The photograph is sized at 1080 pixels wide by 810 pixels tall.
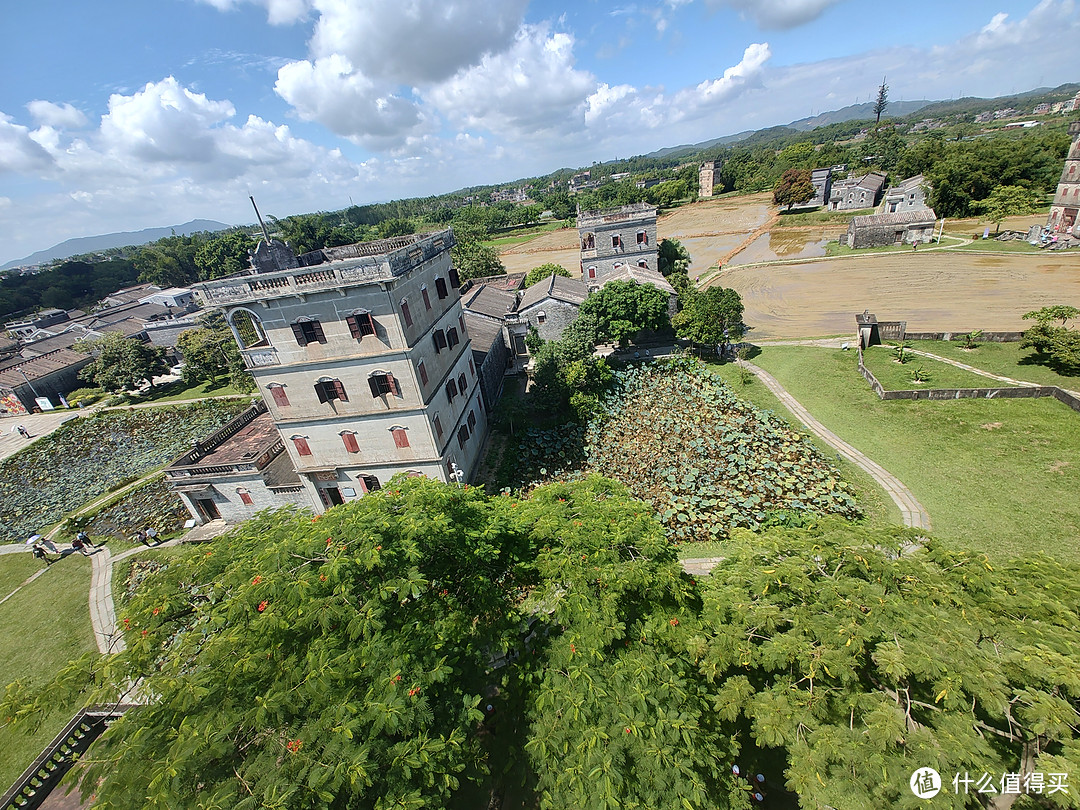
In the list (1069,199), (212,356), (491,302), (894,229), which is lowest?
(894,229)

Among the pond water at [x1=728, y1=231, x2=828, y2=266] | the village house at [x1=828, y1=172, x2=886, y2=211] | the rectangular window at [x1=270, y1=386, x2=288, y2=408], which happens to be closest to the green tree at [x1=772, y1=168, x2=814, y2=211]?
the village house at [x1=828, y1=172, x2=886, y2=211]

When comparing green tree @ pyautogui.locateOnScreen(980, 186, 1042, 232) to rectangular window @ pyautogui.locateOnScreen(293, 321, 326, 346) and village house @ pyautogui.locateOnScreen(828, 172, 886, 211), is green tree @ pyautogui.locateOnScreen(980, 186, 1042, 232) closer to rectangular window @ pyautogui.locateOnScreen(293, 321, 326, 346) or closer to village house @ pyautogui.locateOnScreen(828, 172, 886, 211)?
village house @ pyautogui.locateOnScreen(828, 172, 886, 211)

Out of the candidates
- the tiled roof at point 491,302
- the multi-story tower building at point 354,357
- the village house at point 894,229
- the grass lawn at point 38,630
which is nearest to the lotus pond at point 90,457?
the grass lawn at point 38,630

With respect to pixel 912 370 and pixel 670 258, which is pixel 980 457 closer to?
pixel 912 370

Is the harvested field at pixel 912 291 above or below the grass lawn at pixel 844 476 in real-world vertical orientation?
above

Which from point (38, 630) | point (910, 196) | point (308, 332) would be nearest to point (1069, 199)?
point (910, 196)

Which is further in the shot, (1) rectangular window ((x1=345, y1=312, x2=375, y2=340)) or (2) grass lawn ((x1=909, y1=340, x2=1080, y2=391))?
(2) grass lawn ((x1=909, y1=340, x2=1080, y2=391))

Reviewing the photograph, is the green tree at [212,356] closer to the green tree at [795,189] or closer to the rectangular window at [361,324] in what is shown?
the rectangular window at [361,324]
